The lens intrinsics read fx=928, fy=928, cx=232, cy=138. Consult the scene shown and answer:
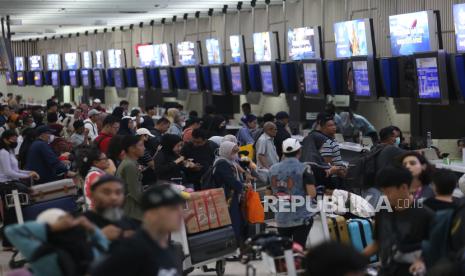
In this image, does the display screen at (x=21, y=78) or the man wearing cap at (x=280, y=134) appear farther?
the display screen at (x=21, y=78)

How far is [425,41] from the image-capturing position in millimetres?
13445

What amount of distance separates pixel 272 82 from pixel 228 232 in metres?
9.64

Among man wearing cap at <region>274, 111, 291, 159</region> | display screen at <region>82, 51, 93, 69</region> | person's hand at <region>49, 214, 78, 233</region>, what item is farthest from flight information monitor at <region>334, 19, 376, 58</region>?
display screen at <region>82, 51, 93, 69</region>

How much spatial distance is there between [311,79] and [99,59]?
17071mm

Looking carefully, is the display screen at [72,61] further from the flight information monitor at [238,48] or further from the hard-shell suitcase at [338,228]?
the hard-shell suitcase at [338,228]

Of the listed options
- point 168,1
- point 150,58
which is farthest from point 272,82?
point 150,58

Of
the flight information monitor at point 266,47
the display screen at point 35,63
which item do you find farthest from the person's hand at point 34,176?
the display screen at point 35,63

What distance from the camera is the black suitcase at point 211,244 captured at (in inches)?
352

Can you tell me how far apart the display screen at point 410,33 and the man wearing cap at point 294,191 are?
5181mm

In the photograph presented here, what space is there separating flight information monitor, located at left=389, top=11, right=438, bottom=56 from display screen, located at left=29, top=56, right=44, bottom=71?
94.1 feet

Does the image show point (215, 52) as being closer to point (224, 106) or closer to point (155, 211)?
point (224, 106)

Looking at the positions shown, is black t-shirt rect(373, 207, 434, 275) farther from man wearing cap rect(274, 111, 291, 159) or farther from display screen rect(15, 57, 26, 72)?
display screen rect(15, 57, 26, 72)

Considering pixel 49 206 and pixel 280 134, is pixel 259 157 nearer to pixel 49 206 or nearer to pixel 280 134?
pixel 280 134

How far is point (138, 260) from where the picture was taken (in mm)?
4172
